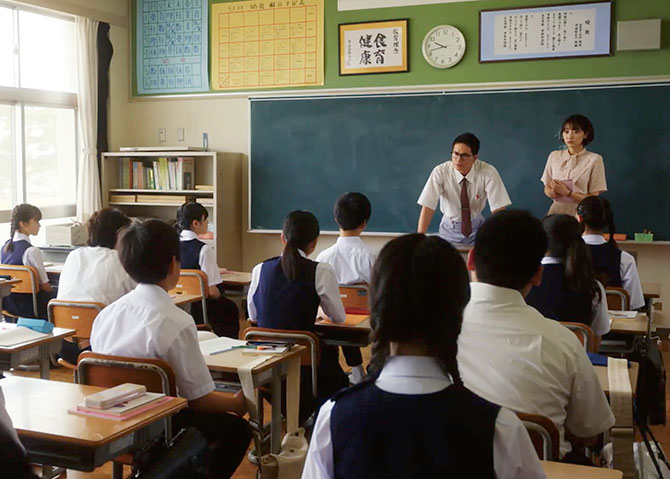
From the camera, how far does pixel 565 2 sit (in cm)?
588

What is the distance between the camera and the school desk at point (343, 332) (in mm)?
3473

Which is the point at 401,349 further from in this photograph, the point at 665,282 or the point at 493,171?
the point at 665,282

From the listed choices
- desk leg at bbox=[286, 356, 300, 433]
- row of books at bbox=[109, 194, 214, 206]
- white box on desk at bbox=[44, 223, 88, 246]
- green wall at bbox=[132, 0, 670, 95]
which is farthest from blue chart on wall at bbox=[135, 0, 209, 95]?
desk leg at bbox=[286, 356, 300, 433]

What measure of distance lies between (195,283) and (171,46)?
11.5 feet

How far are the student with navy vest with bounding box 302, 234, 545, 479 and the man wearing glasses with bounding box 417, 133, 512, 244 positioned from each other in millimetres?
4106

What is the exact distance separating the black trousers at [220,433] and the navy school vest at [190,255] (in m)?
2.29

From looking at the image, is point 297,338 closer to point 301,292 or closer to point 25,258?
point 301,292

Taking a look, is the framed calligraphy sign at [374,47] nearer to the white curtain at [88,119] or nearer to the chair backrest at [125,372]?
the white curtain at [88,119]

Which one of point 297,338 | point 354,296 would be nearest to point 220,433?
point 297,338

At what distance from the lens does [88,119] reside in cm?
711

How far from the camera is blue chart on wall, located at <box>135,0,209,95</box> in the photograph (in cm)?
716

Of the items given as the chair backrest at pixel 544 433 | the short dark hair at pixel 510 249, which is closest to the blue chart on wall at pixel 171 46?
the short dark hair at pixel 510 249

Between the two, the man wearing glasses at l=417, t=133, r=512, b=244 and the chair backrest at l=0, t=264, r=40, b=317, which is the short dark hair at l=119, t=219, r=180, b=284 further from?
the man wearing glasses at l=417, t=133, r=512, b=244

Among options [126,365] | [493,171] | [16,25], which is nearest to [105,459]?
[126,365]
